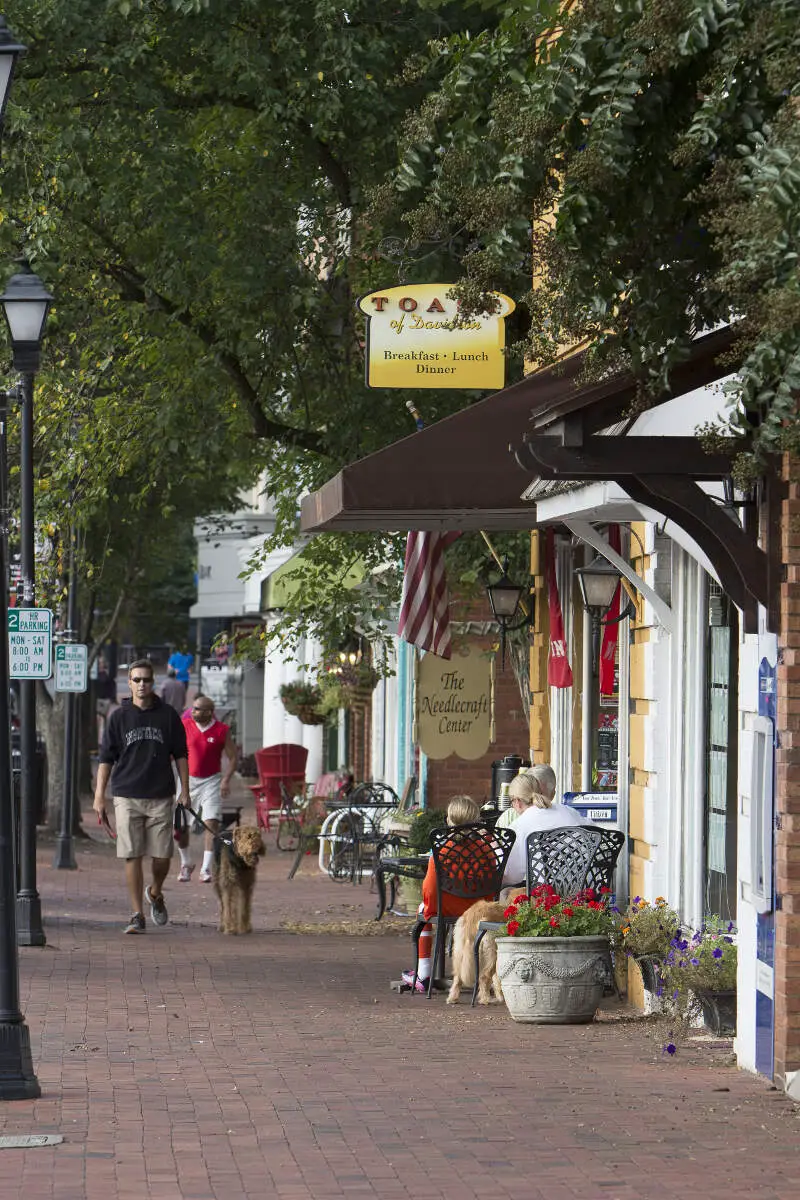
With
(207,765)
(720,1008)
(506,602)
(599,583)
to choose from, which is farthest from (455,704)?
(720,1008)

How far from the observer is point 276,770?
92.2 ft

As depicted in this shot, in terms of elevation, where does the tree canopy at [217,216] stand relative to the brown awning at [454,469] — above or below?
above

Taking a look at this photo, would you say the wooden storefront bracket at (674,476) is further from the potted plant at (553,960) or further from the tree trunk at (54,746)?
the tree trunk at (54,746)

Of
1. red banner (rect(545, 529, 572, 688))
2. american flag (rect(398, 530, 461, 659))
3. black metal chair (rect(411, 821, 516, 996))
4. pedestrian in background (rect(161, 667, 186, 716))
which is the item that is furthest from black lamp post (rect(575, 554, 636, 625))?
pedestrian in background (rect(161, 667, 186, 716))

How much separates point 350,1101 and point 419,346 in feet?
18.6

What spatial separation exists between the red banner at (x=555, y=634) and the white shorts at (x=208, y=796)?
5932mm

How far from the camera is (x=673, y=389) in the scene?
874cm

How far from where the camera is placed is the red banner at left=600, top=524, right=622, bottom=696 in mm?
13258

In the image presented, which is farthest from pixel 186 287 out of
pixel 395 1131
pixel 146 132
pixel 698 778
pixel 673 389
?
pixel 395 1131

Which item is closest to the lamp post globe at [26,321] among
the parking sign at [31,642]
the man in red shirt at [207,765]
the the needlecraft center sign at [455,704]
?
the parking sign at [31,642]

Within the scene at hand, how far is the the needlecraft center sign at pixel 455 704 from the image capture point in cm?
1900

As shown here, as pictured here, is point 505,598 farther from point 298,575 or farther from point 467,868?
point 467,868

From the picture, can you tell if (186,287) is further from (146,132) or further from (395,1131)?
(395,1131)

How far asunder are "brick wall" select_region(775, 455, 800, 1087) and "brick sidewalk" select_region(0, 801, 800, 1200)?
14.8 inches
